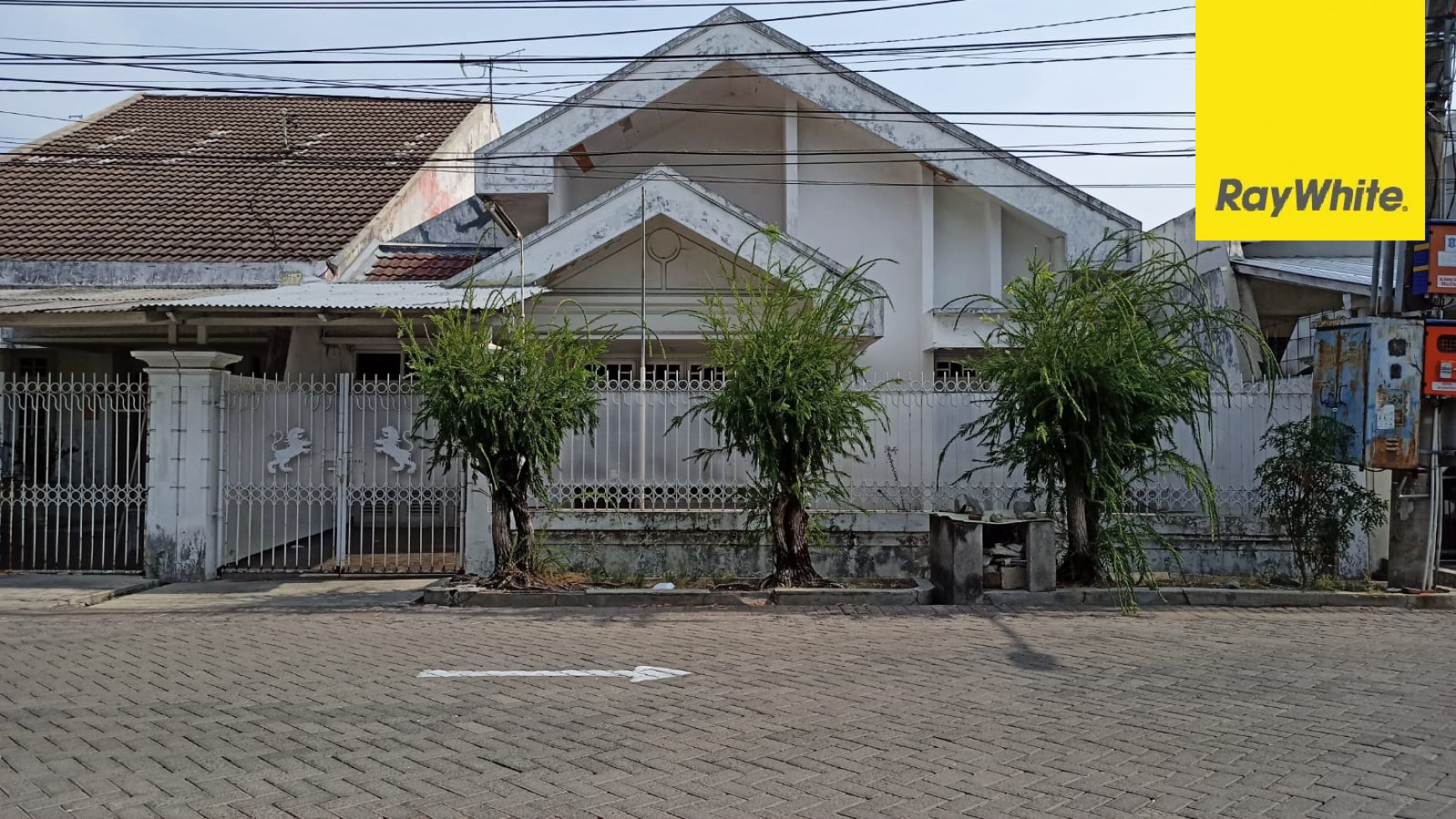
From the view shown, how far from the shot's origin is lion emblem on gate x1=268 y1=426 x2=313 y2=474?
11.8 metres

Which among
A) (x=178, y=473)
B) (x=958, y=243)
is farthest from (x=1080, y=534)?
(x=178, y=473)

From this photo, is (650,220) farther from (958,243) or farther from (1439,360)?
(1439,360)

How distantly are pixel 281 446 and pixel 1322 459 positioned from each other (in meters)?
10.6

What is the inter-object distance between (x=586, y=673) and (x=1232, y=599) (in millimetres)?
6539

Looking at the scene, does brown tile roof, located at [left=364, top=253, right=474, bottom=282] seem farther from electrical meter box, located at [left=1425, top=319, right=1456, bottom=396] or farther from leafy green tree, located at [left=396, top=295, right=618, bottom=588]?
electrical meter box, located at [left=1425, top=319, right=1456, bottom=396]

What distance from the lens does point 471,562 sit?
11469 millimetres

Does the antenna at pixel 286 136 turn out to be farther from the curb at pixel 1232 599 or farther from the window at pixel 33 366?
the curb at pixel 1232 599

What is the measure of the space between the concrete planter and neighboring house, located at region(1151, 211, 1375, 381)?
671 centimetres

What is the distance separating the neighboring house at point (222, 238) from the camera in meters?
12.5

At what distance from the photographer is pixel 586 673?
7.16 metres

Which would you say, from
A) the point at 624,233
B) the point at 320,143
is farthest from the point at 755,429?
the point at 320,143

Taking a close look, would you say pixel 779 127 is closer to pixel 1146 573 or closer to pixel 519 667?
pixel 1146 573

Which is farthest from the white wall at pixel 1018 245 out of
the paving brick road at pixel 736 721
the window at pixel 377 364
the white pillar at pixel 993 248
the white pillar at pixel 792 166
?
the window at pixel 377 364

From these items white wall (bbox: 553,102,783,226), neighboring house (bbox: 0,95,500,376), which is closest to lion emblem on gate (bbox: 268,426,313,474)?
neighboring house (bbox: 0,95,500,376)
